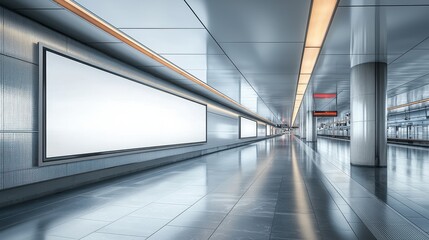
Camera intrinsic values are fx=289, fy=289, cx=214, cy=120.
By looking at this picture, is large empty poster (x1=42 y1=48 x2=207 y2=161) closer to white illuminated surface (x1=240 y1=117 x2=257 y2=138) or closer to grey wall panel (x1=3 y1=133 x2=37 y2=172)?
grey wall panel (x1=3 y1=133 x2=37 y2=172)

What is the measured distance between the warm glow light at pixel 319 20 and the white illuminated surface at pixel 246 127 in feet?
72.8

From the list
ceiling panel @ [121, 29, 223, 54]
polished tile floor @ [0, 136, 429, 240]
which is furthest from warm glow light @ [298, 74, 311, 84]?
polished tile floor @ [0, 136, 429, 240]

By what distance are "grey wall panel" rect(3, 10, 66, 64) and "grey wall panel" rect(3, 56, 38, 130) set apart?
0.16 m

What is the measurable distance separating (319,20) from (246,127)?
27.3 metres

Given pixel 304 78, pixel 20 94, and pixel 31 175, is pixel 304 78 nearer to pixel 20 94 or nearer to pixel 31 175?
pixel 20 94

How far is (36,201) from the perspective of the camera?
229 inches

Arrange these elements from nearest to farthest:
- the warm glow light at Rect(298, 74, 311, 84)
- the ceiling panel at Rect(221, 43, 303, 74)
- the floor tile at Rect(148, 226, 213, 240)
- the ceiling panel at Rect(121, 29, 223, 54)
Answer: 1. the floor tile at Rect(148, 226, 213, 240)
2. the ceiling panel at Rect(121, 29, 223, 54)
3. the ceiling panel at Rect(221, 43, 303, 74)
4. the warm glow light at Rect(298, 74, 311, 84)

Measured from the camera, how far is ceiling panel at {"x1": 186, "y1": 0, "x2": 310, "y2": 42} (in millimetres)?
5328

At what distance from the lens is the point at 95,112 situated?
7871mm

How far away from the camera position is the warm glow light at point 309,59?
29.2ft

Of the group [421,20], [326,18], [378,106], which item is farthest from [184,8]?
[378,106]

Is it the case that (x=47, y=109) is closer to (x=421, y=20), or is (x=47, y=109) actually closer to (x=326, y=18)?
(x=326, y=18)

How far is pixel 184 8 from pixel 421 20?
5238 millimetres

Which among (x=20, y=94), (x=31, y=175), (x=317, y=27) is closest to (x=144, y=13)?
(x=20, y=94)
